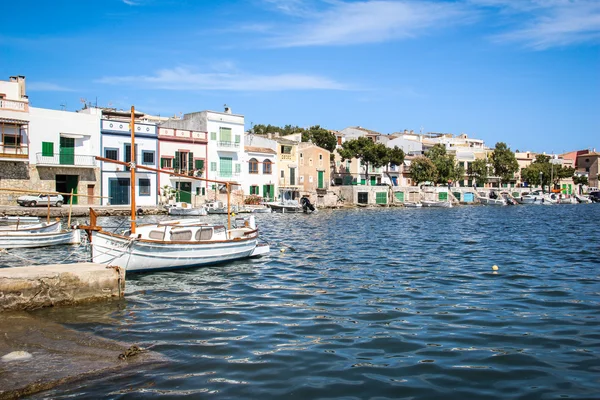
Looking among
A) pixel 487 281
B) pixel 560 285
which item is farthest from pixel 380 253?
pixel 560 285

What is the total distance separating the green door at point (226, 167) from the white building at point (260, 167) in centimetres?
214

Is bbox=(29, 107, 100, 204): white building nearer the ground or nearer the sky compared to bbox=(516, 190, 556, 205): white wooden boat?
nearer the sky

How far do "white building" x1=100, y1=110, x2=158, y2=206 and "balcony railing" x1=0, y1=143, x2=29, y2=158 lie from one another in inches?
273

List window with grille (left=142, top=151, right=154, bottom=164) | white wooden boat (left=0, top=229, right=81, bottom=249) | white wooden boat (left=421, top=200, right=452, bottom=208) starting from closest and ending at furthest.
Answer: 1. white wooden boat (left=0, top=229, right=81, bottom=249)
2. window with grille (left=142, top=151, right=154, bottom=164)
3. white wooden boat (left=421, top=200, right=452, bottom=208)

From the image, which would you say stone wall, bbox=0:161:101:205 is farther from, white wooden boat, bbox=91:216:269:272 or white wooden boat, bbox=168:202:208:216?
white wooden boat, bbox=91:216:269:272

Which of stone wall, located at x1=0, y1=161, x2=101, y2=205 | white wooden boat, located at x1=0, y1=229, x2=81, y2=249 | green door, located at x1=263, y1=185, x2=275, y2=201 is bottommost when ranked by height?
white wooden boat, located at x1=0, y1=229, x2=81, y2=249

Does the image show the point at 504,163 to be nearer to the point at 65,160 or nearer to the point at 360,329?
the point at 65,160

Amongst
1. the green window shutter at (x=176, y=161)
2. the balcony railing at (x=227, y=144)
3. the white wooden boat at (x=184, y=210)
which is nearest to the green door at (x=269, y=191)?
the balcony railing at (x=227, y=144)

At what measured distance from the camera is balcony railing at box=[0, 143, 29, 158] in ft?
152

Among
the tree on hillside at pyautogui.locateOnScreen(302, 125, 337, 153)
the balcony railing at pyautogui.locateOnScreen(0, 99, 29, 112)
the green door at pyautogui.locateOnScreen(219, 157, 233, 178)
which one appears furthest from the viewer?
the tree on hillside at pyautogui.locateOnScreen(302, 125, 337, 153)

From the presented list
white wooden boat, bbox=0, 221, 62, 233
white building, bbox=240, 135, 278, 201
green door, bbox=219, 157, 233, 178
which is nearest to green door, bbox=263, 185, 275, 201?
white building, bbox=240, 135, 278, 201

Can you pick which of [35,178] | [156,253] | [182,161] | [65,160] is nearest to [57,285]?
[156,253]

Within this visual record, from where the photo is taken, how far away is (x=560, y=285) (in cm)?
1650

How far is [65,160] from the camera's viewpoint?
163 feet
